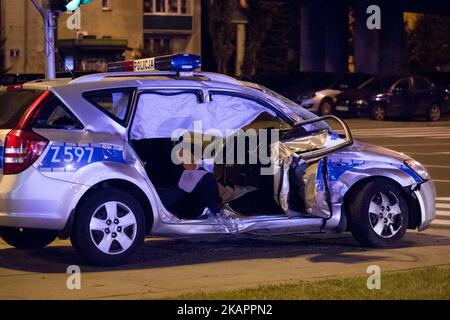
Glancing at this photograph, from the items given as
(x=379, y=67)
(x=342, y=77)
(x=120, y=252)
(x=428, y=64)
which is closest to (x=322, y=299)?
(x=120, y=252)

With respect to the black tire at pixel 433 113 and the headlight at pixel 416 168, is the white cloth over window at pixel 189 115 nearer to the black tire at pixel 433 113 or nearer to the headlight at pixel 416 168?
the headlight at pixel 416 168

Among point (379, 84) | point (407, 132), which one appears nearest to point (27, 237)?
point (407, 132)

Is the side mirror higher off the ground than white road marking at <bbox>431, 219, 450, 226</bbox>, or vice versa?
the side mirror

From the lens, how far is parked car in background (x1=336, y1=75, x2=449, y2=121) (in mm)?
36594

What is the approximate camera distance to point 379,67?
163ft

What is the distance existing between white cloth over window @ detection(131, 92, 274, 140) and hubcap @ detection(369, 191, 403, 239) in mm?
1317

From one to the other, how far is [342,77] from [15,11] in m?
→ 26.0

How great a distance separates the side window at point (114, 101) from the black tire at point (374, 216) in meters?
2.31

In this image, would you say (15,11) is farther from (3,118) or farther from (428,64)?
(3,118)

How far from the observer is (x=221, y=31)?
66.6 m

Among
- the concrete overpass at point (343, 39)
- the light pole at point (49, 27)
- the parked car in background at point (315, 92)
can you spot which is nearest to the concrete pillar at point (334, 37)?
the concrete overpass at point (343, 39)

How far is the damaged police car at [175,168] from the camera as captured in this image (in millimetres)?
9188

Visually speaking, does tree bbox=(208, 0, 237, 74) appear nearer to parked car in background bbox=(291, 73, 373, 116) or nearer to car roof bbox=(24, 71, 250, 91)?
parked car in background bbox=(291, 73, 373, 116)

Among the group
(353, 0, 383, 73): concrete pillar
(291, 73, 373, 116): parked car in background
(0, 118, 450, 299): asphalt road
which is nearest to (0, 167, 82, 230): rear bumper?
(0, 118, 450, 299): asphalt road
